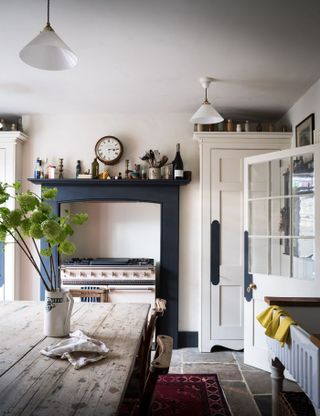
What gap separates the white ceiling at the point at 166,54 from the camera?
2.18m

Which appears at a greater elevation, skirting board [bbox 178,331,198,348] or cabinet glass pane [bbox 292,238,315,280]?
cabinet glass pane [bbox 292,238,315,280]

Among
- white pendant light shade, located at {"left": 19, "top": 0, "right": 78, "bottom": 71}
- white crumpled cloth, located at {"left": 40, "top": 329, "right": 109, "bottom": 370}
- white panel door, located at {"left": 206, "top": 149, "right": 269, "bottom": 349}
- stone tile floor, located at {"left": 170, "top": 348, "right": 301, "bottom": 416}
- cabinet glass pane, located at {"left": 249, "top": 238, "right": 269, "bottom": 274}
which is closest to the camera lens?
white crumpled cloth, located at {"left": 40, "top": 329, "right": 109, "bottom": 370}

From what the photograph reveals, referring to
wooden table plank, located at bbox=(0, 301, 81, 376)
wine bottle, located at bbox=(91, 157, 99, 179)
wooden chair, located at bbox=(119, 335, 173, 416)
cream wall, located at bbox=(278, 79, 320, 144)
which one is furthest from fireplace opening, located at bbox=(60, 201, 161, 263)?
wooden chair, located at bbox=(119, 335, 173, 416)

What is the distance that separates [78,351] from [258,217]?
245 centimetres

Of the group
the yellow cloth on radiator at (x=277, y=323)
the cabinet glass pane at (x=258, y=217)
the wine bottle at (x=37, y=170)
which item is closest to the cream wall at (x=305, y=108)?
the cabinet glass pane at (x=258, y=217)

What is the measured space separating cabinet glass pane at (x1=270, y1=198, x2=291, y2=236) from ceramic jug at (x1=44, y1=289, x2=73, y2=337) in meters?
2.19

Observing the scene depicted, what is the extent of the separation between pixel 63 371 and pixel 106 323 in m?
0.73

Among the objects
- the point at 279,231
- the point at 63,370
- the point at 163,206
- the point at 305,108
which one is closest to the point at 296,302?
the point at 279,231

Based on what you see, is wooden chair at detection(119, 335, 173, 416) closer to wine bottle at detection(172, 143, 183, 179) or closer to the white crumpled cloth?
the white crumpled cloth

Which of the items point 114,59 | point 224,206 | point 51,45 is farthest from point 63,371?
point 224,206

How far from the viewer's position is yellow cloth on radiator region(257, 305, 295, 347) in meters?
2.11

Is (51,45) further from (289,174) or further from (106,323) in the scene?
(289,174)

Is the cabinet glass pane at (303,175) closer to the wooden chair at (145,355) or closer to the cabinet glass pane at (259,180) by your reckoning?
the cabinet glass pane at (259,180)

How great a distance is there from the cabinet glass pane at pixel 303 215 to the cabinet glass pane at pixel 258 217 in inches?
12.8
